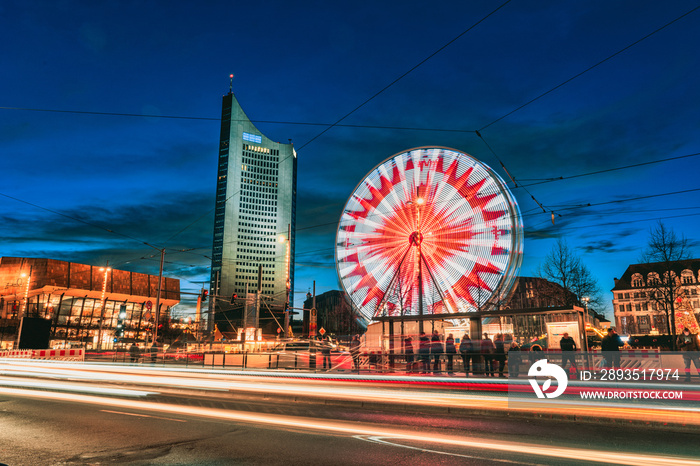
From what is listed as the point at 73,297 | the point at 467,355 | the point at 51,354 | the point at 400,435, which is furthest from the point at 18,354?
the point at 73,297

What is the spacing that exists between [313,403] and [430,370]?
7177 mm

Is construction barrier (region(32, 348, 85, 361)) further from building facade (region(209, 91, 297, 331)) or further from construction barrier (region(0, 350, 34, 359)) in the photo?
building facade (region(209, 91, 297, 331))

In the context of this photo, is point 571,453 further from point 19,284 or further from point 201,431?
point 19,284

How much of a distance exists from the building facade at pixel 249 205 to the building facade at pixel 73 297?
74.0 metres

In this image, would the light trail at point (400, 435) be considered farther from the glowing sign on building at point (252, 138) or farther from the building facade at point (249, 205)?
the glowing sign on building at point (252, 138)

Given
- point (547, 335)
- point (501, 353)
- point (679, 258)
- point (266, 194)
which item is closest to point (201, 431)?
point (501, 353)

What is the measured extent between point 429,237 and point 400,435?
83.7 feet

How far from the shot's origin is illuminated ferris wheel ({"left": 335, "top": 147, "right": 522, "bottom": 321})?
2902 cm

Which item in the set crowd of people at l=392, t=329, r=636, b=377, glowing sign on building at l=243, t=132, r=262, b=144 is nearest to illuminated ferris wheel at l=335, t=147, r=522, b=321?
crowd of people at l=392, t=329, r=636, b=377

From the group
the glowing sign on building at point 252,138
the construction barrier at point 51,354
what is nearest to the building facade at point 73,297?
the construction barrier at point 51,354

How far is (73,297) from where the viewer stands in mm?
82250

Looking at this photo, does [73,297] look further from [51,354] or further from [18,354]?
[51,354]

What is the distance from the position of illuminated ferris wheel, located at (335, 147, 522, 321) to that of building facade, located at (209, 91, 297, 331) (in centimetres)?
13713

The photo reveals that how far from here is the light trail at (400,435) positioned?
20.5 ft
